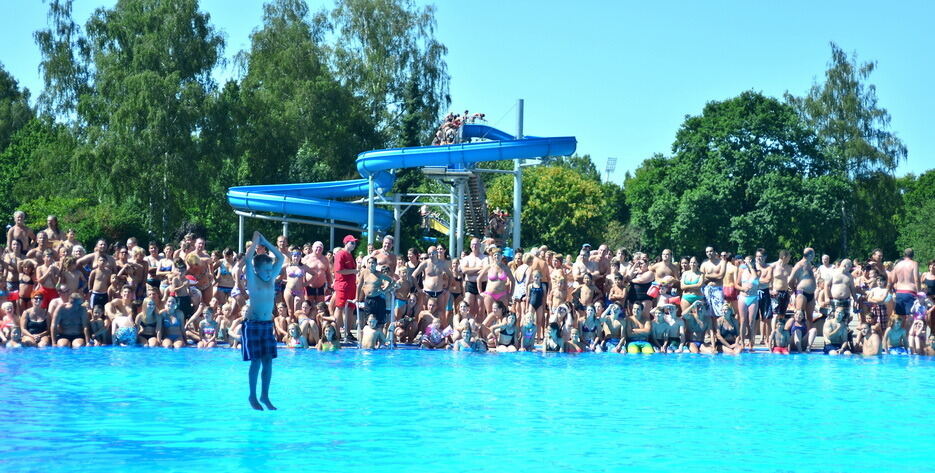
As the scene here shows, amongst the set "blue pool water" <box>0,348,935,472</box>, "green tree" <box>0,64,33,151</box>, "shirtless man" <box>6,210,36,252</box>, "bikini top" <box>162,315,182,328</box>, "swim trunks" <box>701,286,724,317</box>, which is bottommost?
"blue pool water" <box>0,348,935,472</box>

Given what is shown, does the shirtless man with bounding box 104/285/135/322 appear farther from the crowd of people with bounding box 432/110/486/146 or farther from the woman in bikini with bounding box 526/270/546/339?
the crowd of people with bounding box 432/110/486/146

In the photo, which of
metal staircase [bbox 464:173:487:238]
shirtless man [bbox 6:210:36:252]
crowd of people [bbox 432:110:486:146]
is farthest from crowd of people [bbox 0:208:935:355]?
metal staircase [bbox 464:173:487:238]

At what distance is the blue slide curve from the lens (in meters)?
25.8

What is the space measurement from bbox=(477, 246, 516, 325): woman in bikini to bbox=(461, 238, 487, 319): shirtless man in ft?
0.51

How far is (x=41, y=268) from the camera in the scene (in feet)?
59.5

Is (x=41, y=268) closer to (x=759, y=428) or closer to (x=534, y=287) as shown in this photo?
(x=534, y=287)

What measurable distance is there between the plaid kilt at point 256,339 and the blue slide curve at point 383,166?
51.3 ft

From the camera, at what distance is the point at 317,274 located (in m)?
18.7

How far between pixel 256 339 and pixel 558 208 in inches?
2126

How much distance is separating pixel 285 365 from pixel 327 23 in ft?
121

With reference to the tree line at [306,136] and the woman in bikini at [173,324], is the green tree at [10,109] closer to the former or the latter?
the tree line at [306,136]

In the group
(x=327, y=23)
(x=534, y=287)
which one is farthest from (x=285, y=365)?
(x=327, y=23)

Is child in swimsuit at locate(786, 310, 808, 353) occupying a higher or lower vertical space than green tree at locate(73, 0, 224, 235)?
lower

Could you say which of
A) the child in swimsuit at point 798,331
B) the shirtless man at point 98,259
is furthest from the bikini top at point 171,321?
the child in swimsuit at point 798,331
